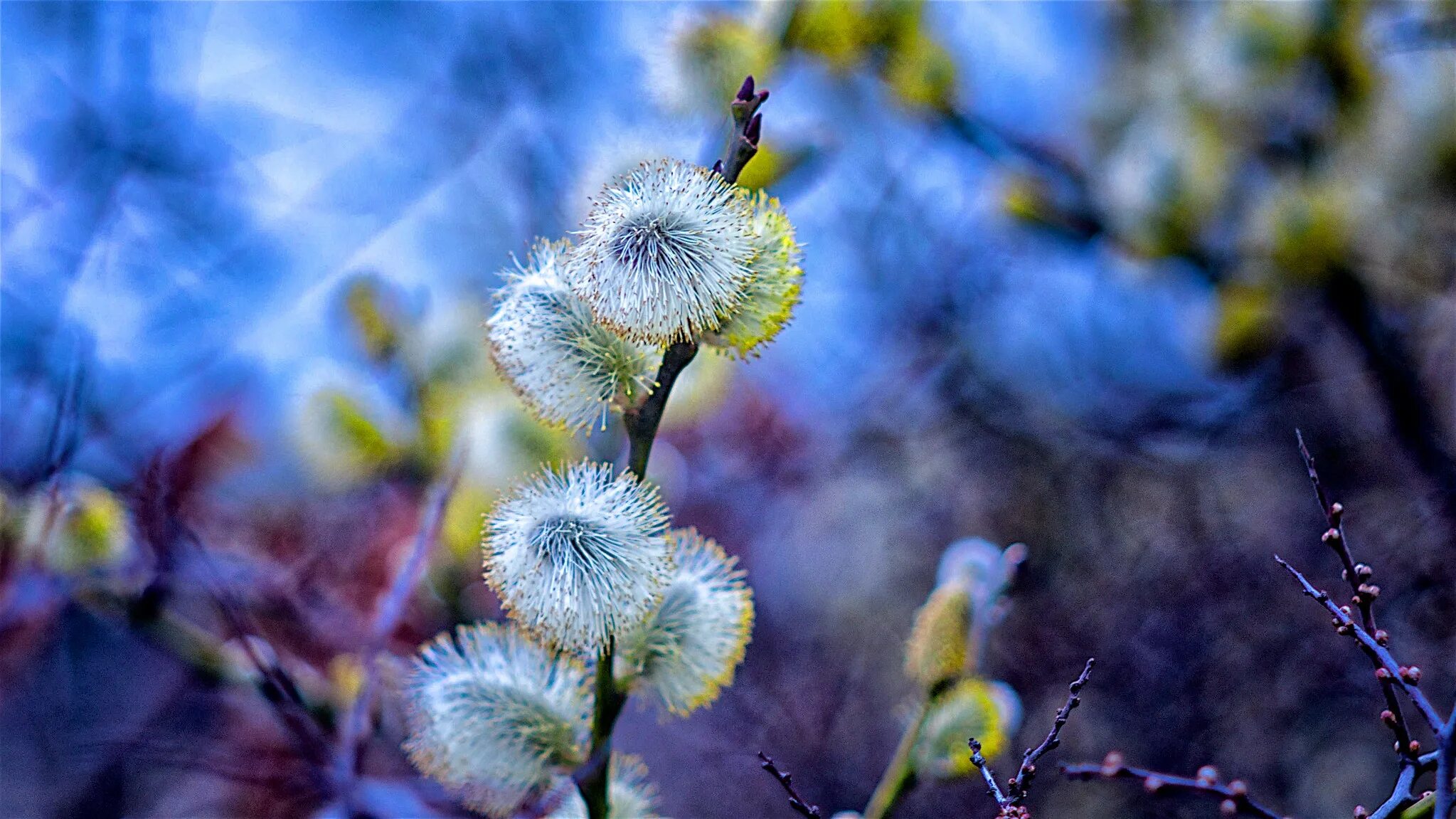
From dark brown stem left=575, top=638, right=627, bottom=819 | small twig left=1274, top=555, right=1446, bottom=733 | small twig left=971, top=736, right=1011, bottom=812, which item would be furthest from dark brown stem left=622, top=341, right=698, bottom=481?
small twig left=1274, top=555, right=1446, bottom=733

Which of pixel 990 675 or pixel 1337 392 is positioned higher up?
pixel 1337 392

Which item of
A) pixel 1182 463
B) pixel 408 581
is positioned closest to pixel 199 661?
pixel 408 581

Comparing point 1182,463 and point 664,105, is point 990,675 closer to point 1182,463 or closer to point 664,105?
point 1182,463

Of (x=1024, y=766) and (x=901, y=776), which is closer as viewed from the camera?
(x=1024, y=766)

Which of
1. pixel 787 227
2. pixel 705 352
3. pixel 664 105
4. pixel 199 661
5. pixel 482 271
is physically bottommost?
pixel 199 661

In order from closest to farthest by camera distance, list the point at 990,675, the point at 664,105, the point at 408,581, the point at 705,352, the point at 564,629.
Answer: the point at 564,629 → the point at 408,581 → the point at 705,352 → the point at 664,105 → the point at 990,675

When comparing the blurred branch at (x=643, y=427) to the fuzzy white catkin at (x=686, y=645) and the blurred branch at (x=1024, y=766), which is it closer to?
the fuzzy white catkin at (x=686, y=645)

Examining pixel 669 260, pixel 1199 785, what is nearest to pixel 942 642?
pixel 1199 785

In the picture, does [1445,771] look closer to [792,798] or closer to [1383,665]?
[1383,665]
